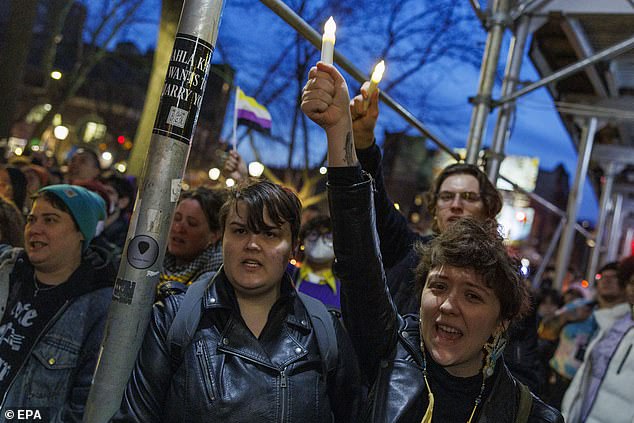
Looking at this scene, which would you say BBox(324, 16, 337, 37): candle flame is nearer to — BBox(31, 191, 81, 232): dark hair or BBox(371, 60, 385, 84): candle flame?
BBox(371, 60, 385, 84): candle flame

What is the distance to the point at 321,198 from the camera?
62.7 ft

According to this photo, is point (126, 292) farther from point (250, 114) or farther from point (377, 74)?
point (250, 114)

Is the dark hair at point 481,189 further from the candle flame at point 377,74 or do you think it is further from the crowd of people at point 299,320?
the candle flame at point 377,74

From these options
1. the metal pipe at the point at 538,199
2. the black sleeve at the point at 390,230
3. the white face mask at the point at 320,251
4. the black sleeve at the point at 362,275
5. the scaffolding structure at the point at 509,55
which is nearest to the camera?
the black sleeve at the point at 362,275

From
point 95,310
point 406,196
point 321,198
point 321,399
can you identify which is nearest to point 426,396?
point 321,399

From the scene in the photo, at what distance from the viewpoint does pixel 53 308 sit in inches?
115

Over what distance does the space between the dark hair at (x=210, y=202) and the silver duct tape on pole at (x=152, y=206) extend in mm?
1794

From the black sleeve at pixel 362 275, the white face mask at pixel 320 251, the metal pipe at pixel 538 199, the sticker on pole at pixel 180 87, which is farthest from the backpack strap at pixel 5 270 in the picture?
the metal pipe at pixel 538 199

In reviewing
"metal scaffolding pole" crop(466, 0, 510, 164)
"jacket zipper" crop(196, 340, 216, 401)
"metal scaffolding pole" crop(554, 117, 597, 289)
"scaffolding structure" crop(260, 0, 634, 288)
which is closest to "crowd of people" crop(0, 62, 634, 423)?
"jacket zipper" crop(196, 340, 216, 401)

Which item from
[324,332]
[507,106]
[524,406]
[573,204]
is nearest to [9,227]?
[324,332]

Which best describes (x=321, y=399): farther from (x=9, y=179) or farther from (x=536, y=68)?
(x=536, y=68)

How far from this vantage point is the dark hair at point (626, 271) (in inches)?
195

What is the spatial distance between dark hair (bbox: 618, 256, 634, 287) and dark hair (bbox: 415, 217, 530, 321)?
9.81 feet

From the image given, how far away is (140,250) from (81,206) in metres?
1.20
